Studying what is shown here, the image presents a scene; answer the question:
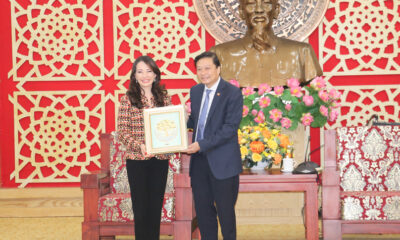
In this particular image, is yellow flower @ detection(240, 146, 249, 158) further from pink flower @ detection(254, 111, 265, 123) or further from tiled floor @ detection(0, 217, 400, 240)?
tiled floor @ detection(0, 217, 400, 240)

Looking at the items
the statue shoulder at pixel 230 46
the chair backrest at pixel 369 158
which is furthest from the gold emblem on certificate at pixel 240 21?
the chair backrest at pixel 369 158

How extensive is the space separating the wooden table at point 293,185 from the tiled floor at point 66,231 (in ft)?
2.53

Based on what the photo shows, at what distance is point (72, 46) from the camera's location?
4.96 meters

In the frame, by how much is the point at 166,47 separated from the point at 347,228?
2.90m

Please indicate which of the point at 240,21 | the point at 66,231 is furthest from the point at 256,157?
the point at 240,21

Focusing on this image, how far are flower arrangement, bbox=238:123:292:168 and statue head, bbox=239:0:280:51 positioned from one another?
127cm

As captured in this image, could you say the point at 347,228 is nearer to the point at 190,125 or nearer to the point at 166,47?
the point at 190,125

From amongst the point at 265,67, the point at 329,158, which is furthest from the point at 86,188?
the point at 265,67

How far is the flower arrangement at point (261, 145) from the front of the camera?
10.5ft

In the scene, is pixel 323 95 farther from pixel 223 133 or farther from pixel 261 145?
pixel 223 133

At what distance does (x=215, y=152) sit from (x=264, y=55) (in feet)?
6.98

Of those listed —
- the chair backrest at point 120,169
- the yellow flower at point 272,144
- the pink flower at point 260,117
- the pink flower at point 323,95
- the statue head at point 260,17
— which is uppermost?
the statue head at point 260,17

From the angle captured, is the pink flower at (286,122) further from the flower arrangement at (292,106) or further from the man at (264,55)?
the man at (264,55)

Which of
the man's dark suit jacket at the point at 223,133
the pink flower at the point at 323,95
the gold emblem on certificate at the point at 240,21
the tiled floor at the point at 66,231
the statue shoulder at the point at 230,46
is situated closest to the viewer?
the man's dark suit jacket at the point at 223,133
